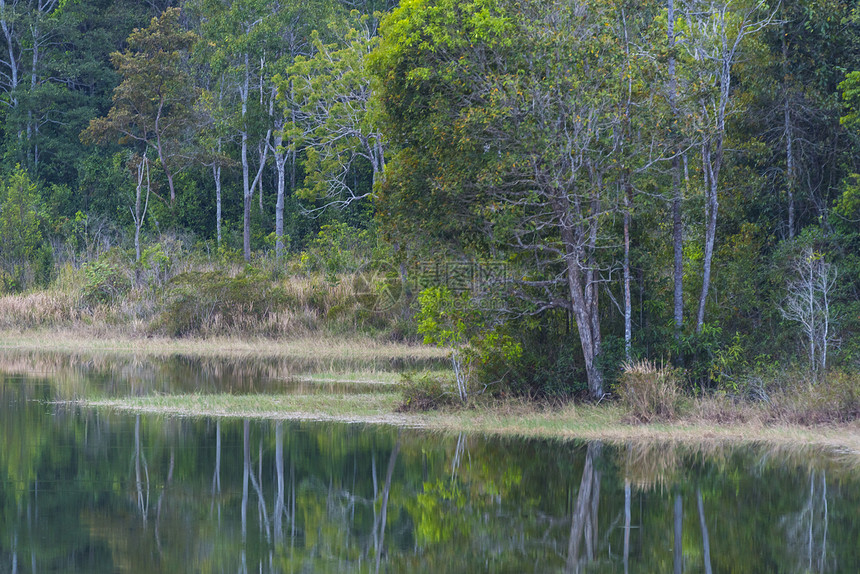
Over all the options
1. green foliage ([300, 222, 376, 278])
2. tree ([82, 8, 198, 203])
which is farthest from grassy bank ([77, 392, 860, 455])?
tree ([82, 8, 198, 203])

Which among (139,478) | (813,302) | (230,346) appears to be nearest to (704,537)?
(139,478)

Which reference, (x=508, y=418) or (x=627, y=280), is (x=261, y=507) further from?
(x=627, y=280)

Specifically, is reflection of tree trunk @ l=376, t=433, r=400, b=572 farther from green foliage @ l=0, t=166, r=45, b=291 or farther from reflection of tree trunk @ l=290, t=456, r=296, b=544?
green foliage @ l=0, t=166, r=45, b=291

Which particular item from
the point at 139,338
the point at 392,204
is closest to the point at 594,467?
the point at 392,204

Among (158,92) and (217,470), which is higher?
(158,92)

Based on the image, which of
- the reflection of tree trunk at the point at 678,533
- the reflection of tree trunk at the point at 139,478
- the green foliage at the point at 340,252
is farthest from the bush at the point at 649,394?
the green foliage at the point at 340,252

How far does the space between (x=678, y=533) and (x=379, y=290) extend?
25.6 m

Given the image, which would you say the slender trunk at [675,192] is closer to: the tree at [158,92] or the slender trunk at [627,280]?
the slender trunk at [627,280]

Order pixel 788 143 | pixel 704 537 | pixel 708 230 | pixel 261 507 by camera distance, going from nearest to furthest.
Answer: pixel 704 537
pixel 261 507
pixel 708 230
pixel 788 143

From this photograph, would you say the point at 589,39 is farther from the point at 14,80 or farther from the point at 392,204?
the point at 14,80

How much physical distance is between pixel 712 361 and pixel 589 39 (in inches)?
258

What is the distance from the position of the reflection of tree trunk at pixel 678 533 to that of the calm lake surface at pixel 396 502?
0.04 meters

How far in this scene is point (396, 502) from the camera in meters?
12.7

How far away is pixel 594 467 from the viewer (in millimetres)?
14742
